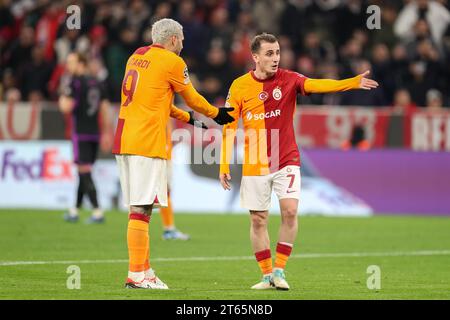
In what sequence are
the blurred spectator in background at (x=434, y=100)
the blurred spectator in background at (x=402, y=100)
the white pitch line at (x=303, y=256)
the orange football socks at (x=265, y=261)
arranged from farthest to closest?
the blurred spectator in background at (x=402, y=100)
the blurred spectator in background at (x=434, y=100)
the white pitch line at (x=303, y=256)
the orange football socks at (x=265, y=261)

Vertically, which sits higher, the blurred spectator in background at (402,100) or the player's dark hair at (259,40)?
the player's dark hair at (259,40)

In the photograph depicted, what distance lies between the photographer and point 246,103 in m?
11.3

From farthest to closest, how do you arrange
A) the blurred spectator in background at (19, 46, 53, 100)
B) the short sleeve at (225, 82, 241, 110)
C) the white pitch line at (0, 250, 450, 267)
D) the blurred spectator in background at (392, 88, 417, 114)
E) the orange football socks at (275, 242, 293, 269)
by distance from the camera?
the blurred spectator in background at (19, 46, 53, 100) < the blurred spectator in background at (392, 88, 417, 114) < the white pitch line at (0, 250, 450, 267) < the short sleeve at (225, 82, 241, 110) < the orange football socks at (275, 242, 293, 269)

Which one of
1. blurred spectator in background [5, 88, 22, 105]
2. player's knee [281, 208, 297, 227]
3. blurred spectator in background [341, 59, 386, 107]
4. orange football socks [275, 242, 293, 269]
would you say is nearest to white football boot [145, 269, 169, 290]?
orange football socks [275, 242, 293, 269]

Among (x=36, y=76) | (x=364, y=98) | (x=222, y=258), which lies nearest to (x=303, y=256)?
(x=222, y=258)

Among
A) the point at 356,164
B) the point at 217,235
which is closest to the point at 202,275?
the point at 217,235

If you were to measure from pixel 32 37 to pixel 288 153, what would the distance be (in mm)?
15701

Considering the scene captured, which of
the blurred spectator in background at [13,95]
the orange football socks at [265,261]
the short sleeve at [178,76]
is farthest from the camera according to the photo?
the blurred spectator in background at [13,95]

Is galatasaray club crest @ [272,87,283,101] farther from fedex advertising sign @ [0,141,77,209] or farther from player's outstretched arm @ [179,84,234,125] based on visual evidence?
fedex advertising sign @ [0,141,77,209]

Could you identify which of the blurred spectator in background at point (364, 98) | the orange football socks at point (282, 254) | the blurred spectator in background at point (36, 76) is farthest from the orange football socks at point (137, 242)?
the blurred spectator in background at point (36, 76)

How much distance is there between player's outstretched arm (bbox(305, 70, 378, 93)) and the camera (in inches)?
424

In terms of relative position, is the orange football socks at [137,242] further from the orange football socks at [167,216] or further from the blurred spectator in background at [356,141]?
the blurred spectator in background at [356,141]

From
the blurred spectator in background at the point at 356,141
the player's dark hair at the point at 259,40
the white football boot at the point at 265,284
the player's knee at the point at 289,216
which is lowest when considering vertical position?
the white football boot at the point at 265,284

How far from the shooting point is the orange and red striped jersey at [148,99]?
10969 millimetres
